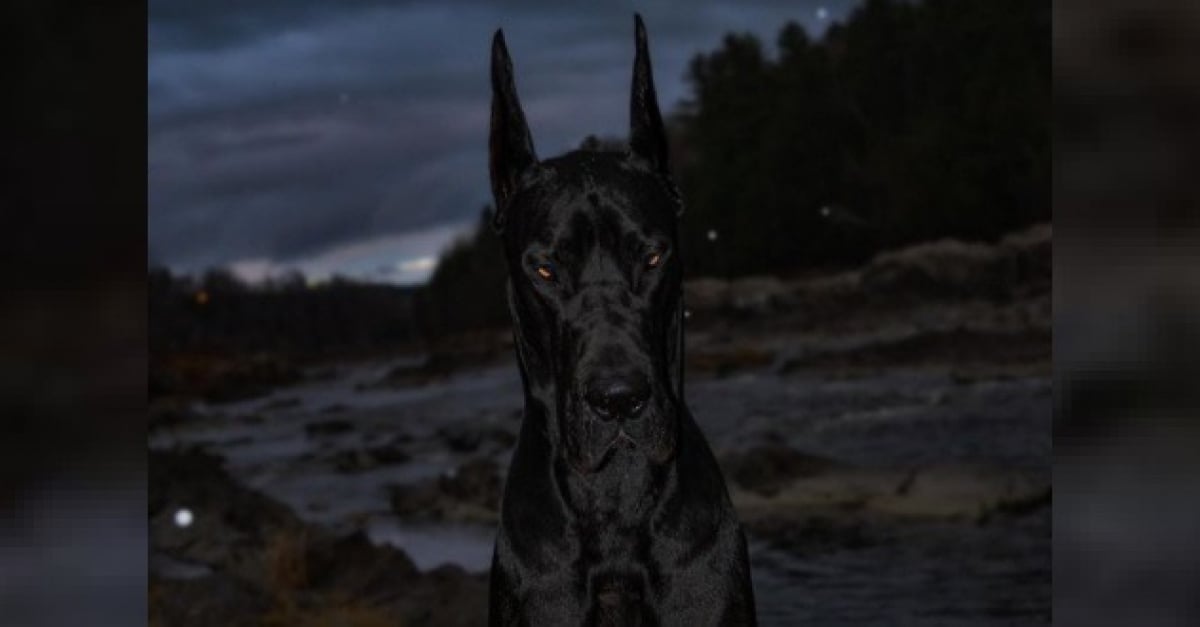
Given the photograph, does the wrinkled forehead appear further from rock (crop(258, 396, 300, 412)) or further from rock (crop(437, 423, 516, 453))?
rock (crop(258, 396, 300, 412))

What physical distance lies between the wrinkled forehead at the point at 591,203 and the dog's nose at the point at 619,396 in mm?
320

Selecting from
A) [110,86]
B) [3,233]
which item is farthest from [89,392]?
[110,86]

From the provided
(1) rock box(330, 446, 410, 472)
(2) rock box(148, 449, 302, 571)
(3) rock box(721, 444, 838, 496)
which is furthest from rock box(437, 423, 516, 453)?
(3) rock box(721, 444, 838, 496)

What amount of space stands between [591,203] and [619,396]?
0.41 metres

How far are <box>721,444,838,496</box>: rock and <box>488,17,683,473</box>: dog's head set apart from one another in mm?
8371

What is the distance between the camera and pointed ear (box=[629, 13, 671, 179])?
258 centimetres

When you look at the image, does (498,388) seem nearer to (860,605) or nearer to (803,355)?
(803,355)

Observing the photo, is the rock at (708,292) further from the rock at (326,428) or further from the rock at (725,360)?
the rock at (326,428)

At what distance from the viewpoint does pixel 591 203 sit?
252 centimetres

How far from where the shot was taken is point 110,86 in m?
2.73

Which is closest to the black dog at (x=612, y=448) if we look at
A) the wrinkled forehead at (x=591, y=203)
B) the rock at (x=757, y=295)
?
the wrinkled forehead at (x=591, y=203)

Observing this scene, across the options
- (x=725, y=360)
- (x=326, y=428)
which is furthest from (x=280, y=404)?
(x=725, y=360)

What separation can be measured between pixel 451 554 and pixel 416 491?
1.28 meters

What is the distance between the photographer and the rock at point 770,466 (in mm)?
10820
